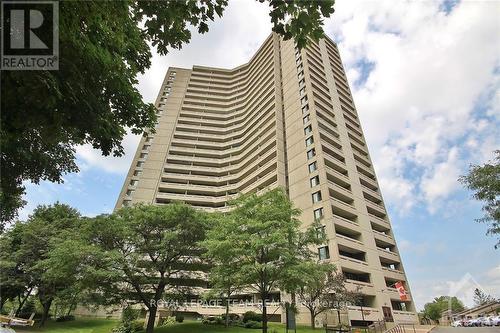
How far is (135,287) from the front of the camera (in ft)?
87.0

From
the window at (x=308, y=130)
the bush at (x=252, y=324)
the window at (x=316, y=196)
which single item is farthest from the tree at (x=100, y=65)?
the window at (x=308, y=130)

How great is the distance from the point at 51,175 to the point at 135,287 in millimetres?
15668

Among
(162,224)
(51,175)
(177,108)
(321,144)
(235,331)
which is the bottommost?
(235,331)

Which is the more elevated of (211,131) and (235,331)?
(211,131)

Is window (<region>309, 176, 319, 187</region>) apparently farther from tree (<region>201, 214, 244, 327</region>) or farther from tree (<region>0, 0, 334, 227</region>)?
tree (<region>0, 0, 334, 227</region>)

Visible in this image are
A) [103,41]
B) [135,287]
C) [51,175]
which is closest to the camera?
[103,41]

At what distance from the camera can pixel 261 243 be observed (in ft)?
63.9

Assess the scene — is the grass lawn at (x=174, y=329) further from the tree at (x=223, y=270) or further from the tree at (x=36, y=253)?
the tree at (x=223, y=270)

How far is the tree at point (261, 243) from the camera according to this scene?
19.9 m

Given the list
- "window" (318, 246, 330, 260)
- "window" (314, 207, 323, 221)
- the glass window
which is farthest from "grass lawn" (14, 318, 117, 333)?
the glass window

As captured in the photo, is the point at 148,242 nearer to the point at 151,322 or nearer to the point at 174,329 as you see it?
the point at 151,322

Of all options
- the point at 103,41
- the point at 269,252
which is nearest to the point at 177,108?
the point at 269,252

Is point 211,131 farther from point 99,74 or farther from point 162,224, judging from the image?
point 99,74

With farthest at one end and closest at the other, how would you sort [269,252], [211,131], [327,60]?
[211,131]
[327,60]
[269,252]
